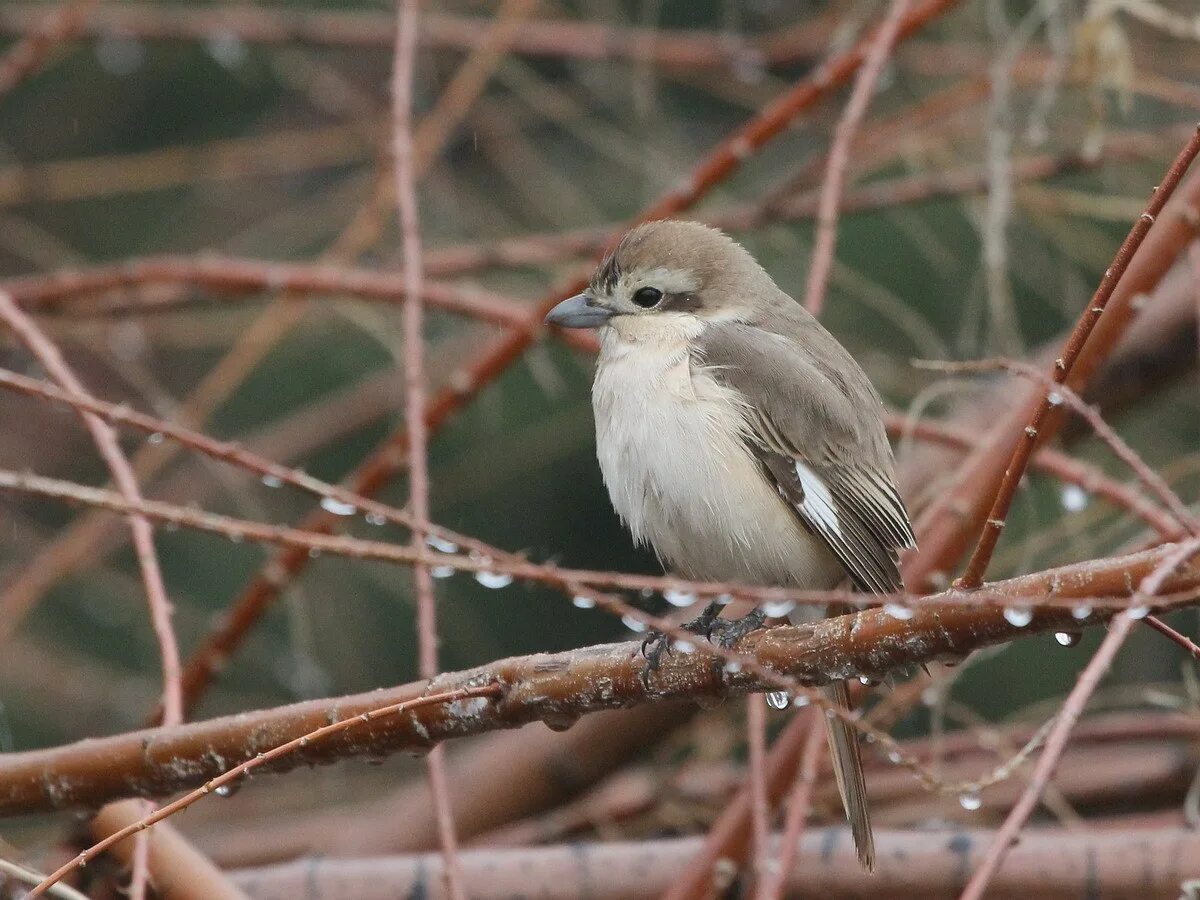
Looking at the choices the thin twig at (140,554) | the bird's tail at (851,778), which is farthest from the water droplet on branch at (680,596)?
the bird's tail at (851,778)

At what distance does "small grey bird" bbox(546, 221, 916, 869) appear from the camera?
278cm

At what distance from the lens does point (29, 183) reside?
455cm

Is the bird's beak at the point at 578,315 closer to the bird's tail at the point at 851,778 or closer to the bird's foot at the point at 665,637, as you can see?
the bird's foot at the point at 665,637

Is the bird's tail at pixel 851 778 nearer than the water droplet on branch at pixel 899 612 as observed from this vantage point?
No

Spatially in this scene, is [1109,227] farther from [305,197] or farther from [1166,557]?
[1166,557]

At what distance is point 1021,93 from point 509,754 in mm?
2811

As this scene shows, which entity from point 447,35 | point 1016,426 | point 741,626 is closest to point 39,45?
point 447,35

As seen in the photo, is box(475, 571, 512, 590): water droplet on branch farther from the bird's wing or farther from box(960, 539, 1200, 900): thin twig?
the bird's wing

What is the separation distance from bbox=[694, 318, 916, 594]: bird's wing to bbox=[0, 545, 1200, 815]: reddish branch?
757mm

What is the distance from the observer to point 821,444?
9.55 ft

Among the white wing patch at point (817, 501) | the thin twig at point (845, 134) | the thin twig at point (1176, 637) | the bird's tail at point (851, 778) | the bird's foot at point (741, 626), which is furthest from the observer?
the thin twig at point (845, 134)

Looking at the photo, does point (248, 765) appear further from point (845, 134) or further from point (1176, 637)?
point (845, 134)

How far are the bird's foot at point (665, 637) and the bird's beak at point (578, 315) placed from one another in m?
0.63

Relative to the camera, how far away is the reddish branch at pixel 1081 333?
1.54 metres
